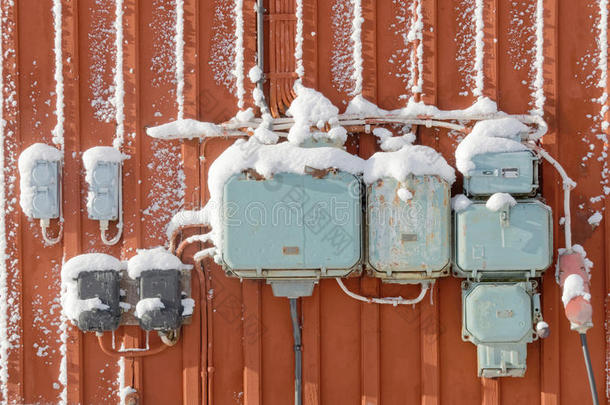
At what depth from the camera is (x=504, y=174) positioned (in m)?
2.84

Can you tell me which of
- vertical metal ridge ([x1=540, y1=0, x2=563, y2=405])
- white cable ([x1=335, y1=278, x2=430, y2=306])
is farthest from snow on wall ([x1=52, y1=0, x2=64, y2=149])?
vertical metal ridge ([x1=540, y1=0, x2=563, y2=405])

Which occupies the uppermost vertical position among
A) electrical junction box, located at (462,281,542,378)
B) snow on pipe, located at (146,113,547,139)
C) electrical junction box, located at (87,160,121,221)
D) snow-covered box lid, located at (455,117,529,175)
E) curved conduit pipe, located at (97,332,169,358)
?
snow on pipe, located at (146,113,547,139)

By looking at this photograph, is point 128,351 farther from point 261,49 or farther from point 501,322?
point 501,322

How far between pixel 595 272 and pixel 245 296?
2013mm

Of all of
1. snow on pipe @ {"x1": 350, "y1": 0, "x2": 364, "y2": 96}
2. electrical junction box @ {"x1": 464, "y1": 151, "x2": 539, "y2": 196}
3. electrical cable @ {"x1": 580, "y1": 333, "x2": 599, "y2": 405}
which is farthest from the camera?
snow on pipe @ {"x1": 350, "y1": 0, "x2": 364, "y2": 96}

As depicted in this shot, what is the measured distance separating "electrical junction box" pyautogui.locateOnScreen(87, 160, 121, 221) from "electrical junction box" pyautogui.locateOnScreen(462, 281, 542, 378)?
207 centimetres

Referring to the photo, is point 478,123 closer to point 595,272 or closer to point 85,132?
point 595,272

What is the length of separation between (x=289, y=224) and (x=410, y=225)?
644mm

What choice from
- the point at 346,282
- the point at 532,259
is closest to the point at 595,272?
the point at 532,259

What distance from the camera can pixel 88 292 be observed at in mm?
2930

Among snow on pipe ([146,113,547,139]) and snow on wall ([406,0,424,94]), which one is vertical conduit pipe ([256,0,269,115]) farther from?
snow on wall ([406,0,424,94])

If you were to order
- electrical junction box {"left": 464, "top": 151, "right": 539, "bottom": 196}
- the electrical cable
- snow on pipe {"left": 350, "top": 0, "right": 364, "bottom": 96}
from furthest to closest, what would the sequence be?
snow on pipe {"left": 350, "top": 0, "right": 364, "bottom": 96} → electrical junction box {"left": 464, "top": 151, "right": 539, "bottom": 196} → the electrical cable

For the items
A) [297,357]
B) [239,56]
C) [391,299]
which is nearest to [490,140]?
[391,299]

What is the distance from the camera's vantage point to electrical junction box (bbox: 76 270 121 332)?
2.90 meters
